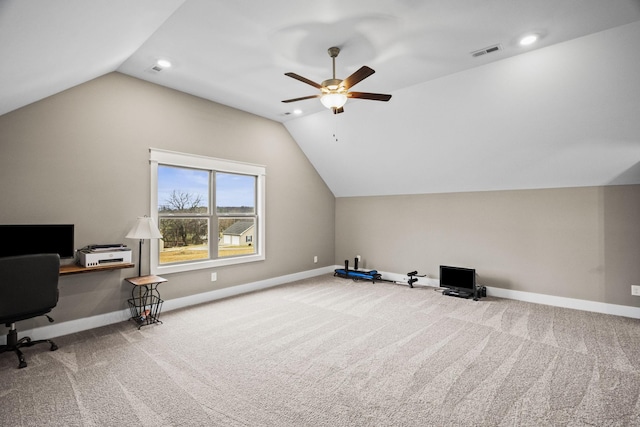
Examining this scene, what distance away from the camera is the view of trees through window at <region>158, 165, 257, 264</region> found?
4.48m

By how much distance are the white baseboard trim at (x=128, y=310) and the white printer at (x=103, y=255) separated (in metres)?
0.73

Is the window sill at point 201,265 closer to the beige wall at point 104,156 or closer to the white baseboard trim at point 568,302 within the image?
the beige wall at point 104,156

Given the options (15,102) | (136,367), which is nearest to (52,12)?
(15,102)

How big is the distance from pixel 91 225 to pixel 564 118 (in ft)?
19.0

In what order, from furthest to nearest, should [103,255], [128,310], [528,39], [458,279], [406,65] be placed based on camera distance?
[458,279]
[128,310]
[406,65]
[103,255]
[528,39]

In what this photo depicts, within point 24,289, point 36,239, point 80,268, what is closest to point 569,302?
point 80,268

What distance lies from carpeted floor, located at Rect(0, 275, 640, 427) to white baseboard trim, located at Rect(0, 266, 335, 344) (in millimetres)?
136

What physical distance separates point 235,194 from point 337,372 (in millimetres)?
3568

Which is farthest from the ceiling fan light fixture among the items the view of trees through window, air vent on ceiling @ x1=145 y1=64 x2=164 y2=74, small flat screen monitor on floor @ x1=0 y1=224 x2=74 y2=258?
small flat screen monitor on floor @ x1=0 y1=224 x2=74 y2=258

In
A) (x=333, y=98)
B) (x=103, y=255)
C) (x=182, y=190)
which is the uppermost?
(x=333, y=98)

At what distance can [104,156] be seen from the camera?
374cm

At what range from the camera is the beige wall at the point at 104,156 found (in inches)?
127

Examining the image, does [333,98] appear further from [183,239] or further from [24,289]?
[24,289]

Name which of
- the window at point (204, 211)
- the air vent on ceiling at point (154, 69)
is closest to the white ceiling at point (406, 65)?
the air vent on ceiling at point (154, 69)
